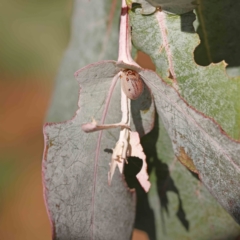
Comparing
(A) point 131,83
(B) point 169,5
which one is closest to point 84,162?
(A) point 131,83

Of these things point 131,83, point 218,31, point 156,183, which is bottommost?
point 156,183

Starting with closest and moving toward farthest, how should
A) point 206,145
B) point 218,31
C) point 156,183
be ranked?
point 206,145
point 218,31
point 156,183

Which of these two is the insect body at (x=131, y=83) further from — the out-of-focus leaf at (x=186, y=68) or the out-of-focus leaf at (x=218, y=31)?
the out-of-focus leaf at (x=218, y=31)

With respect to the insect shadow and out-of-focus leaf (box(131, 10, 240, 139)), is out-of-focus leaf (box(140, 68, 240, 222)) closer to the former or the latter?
out-of-focus leaf (box(131, 10, 240, 139))

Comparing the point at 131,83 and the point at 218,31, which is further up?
the point at 218,31

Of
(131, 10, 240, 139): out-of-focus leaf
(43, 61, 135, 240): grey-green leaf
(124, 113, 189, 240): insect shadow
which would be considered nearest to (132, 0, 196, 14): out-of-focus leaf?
(131, 10, 240, 139): out-of-focus leaf

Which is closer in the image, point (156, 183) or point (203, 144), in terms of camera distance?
point (203, 144)

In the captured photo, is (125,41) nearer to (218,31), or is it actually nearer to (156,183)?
(218,31)
